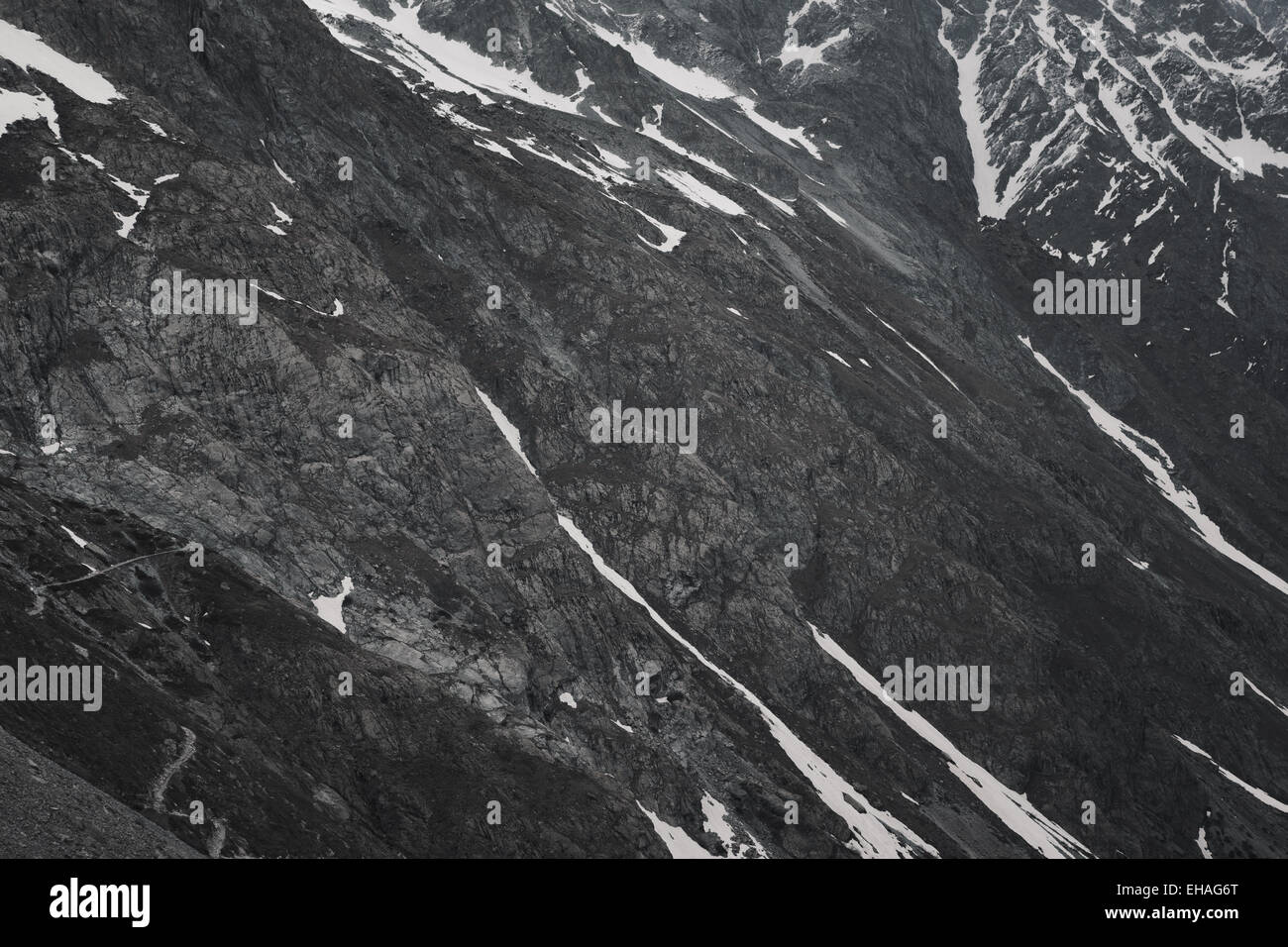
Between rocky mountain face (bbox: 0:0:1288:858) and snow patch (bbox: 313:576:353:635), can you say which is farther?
snow patch (bbox: 313:576:353:635)

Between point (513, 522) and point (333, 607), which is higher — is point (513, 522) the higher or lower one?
the higher one

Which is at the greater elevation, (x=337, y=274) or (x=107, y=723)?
(x=337, y=274)

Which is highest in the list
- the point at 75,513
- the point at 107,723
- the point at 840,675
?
the point at 75,513

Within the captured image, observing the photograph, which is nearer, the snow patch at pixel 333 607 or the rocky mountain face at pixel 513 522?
the rocky mountain face at pixel 513 522

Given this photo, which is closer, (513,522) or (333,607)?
(333,607)

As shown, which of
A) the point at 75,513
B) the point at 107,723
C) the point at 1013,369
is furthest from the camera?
the point at 1013,369

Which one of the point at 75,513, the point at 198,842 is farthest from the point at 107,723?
the point at 75,513
